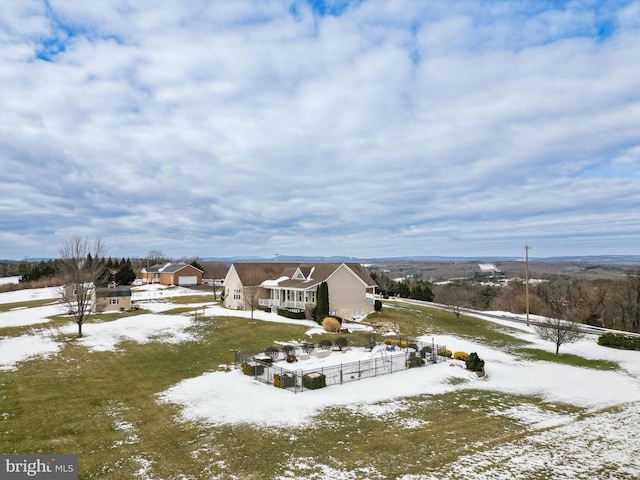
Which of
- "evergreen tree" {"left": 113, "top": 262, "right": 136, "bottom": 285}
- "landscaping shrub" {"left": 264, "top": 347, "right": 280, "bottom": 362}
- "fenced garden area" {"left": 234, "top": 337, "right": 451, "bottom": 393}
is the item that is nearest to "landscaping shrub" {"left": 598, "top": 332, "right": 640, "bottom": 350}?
"fenced garden area" {"left": 234, "top": 337, "right": 451, "bottom": 393}

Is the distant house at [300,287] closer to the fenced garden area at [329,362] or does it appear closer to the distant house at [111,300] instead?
the distant house at [111,300]

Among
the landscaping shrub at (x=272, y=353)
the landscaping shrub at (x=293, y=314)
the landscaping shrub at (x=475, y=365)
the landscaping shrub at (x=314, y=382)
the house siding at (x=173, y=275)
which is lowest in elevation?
the landscaping shrub at (x=475, y=365)

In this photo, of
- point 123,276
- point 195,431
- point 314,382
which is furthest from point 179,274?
point 195,431

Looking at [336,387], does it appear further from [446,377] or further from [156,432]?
[156,432]

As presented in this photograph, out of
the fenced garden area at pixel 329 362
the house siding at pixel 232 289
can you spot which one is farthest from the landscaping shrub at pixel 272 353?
the house siding at pixel 232 289

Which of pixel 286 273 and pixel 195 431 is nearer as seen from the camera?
pixel 195 431

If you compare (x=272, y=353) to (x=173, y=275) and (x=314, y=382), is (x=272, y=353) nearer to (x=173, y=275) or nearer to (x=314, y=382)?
(x=314, y=382)

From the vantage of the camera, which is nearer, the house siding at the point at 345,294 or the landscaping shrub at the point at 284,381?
the landscaping shrub at the point at 284,381

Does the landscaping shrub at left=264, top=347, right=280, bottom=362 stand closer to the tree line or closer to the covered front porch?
the covered front porch
